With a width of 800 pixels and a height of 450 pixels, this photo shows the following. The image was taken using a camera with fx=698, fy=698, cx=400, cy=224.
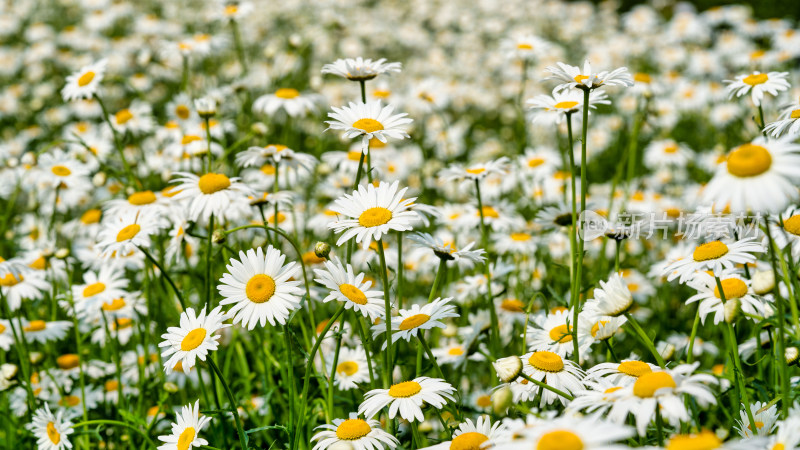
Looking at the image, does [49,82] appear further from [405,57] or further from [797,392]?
[797,392]

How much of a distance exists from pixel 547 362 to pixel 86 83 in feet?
10.1

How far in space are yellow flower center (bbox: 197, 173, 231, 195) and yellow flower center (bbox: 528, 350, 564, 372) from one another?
1.43 m

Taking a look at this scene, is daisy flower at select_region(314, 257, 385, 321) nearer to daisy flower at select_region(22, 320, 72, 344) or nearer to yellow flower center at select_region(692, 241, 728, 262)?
yellow flower center at select_region(692, 241, 728, 262)

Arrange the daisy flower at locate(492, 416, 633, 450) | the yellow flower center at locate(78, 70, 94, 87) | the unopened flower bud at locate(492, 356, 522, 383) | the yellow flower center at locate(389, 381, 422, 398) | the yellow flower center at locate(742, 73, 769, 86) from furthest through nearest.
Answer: the yellow flower center at locate(78, 70, 94, 87)
the yellow flower center at locate(742, 73, 769, 86)
the yellow flower center at locate(389, 381, 422, 398)
the unopened flower bud at locate(492, 356, 522, 383)
the daisy flower at locate(492, 416, 633, 450)

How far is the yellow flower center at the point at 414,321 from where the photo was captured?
2438 mm

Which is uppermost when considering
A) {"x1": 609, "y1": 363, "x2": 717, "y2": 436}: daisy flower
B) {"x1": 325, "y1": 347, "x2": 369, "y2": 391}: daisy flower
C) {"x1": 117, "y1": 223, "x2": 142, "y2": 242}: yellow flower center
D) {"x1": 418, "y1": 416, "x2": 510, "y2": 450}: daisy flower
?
{"x1": 117, "y1": 223, "x2": 142, "y2": 242}: yellow flower center

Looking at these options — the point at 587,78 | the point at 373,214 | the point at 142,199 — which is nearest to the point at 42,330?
the point at 142,199

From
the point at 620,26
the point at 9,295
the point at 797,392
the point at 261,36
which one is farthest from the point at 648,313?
the point at 620,26

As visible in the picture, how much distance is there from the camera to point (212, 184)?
112 inches

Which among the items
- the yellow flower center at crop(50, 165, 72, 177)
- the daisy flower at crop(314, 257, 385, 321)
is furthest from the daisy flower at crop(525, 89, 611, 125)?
the yellow flower center at crop(50, 165, 72, 177)

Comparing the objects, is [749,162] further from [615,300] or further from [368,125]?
[368,125]

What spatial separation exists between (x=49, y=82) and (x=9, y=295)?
7.20 m

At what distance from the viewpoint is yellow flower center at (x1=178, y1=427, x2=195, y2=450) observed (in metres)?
2.22

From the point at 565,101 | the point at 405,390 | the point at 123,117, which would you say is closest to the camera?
the point at 405,390
